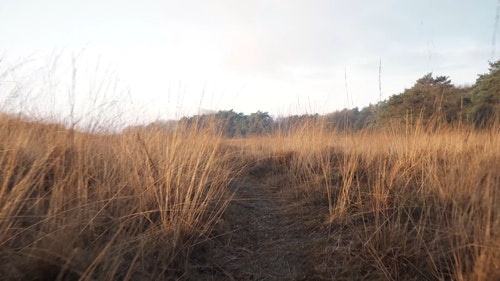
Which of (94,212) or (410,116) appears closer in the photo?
(94,212)

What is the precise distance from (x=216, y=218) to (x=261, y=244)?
0.42 metres

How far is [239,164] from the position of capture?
482 centimetres

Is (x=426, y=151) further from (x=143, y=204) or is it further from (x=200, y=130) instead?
(x=143, y=204)

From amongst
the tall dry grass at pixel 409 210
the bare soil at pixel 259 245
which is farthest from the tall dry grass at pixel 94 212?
the tall dry grass at pixel 409 210

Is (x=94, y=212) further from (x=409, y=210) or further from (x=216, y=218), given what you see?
(x=409, y=210)

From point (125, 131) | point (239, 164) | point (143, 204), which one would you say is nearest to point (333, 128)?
point (239, 164)

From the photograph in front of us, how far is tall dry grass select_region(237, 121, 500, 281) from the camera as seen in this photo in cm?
151

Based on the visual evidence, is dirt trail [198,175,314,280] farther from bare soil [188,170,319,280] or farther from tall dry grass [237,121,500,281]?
tall dry grass [237,121,500,281]

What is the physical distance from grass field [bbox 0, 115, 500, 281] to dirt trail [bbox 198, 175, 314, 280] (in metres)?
0.01

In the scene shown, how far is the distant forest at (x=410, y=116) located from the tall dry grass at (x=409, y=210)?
0.23 meters

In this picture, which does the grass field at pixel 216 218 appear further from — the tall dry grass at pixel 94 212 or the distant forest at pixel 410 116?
the distant forest at pixel 410 116

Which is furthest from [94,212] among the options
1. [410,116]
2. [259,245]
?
[410,116]

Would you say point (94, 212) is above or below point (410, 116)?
below

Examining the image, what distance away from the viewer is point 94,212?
1.84 meters
